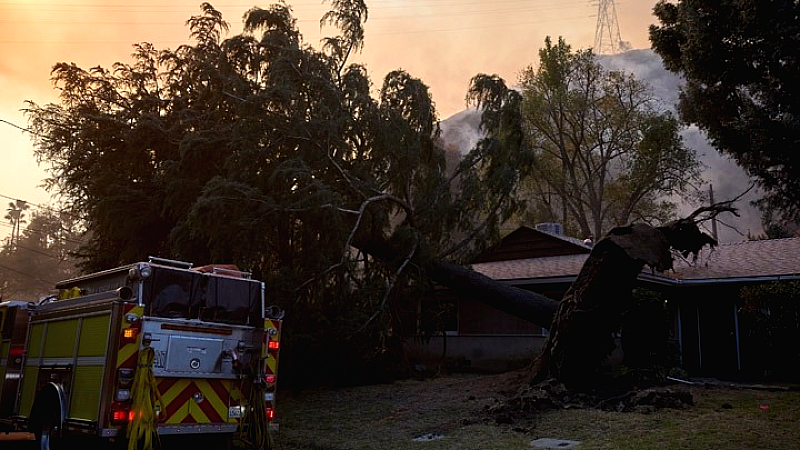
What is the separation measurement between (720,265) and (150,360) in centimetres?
1572

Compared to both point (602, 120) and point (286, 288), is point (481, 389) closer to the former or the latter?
point (286, 288)

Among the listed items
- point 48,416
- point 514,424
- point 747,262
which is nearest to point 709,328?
point 747,262

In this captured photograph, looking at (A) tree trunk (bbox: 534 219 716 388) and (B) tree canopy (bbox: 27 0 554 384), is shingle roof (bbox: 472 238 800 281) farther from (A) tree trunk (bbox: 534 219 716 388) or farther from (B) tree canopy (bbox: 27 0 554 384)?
(A) tree trunk (bbox: 534 219 716 388)

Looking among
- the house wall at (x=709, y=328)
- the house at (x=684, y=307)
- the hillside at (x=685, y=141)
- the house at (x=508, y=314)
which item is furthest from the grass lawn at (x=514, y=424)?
the hillside at (x=685, y=141)

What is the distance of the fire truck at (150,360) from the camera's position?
6957 mm

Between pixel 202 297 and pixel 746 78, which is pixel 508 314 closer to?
pixel 746 78

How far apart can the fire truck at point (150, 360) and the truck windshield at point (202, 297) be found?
0.04 feet

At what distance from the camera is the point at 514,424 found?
384 inches

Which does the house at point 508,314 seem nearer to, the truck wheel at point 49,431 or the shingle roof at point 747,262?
the shingle roof at point 747,262

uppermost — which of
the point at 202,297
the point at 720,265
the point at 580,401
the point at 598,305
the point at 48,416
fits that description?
the point at 720,265

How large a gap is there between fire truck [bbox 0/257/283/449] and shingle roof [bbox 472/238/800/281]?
11240 mm

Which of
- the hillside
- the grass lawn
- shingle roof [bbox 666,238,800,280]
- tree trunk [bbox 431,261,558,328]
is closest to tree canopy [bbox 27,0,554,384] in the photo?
tree trunk [bbox 431,261,558,328]

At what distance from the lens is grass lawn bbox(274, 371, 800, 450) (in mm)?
8250

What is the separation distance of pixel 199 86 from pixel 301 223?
5.01m
